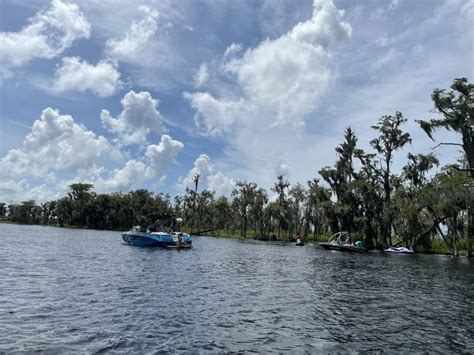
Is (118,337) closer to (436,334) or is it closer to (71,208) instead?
(436,334)

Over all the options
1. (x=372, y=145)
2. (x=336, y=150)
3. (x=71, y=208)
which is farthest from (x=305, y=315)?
(x=71, y=208)

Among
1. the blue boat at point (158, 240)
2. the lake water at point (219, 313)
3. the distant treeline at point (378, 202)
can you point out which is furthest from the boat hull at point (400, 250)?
the lake water at point (219, 313)

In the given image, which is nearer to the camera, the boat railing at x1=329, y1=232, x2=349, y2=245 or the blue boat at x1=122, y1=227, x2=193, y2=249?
the blue boat at x1=122, y1=227, x2=193, y2=249

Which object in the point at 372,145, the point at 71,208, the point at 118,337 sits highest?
the point at 372,145

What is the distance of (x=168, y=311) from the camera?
15.2 m

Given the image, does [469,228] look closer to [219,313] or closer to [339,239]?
[339,239]

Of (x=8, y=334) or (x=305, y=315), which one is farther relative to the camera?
(x=305, y=315)

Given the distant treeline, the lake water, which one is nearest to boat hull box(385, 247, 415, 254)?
the distant treeline

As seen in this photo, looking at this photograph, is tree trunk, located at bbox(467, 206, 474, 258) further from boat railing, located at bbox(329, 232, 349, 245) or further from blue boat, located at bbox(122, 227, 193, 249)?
blue boat, located at bbox(122, 227, 193, 249)

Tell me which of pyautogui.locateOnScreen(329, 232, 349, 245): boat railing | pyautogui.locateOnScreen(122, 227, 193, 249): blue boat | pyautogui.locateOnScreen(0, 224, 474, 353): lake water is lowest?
pyautogui.locateOnScreen(0, 224, 474, 353): lake water

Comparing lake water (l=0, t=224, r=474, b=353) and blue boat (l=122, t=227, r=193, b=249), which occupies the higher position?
blue boat (l=122, t=227, r=193, b=249)

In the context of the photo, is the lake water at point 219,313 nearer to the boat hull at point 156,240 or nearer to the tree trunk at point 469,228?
the boat hull at point 156,240

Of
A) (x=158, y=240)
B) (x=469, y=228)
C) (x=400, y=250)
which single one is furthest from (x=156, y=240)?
(x=469, y=228)

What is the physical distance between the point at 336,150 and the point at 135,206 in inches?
3574
